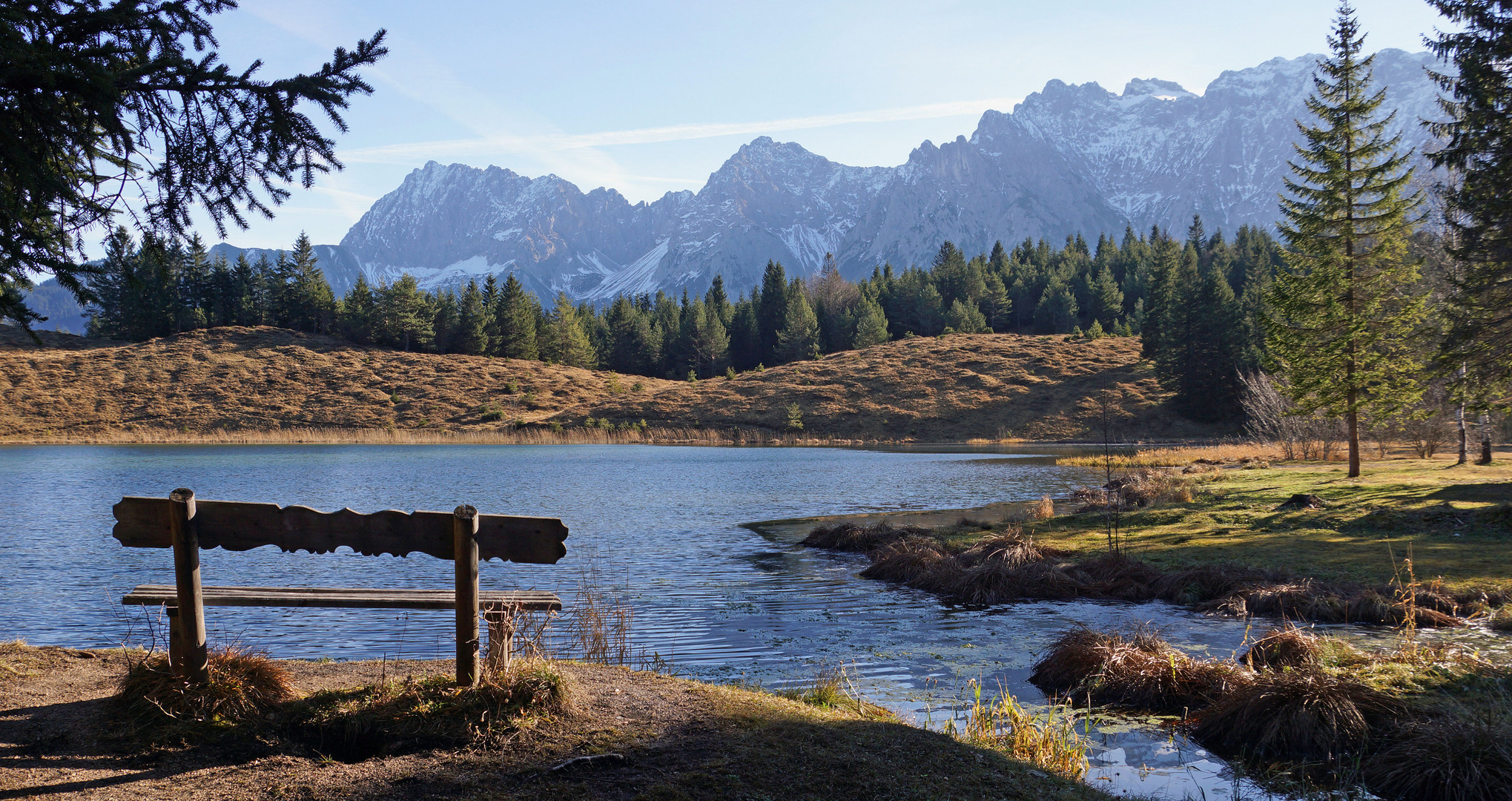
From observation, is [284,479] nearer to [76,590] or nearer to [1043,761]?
[76,590]

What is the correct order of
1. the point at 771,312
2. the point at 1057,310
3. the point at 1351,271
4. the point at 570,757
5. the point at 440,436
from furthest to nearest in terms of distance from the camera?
the point at 771,312 < the point at 1057,310 < the point at 440,436 < the point at 1351,271 < the point at 570,757

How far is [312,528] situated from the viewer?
5.81 metres

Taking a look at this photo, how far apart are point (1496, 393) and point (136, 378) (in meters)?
93.7

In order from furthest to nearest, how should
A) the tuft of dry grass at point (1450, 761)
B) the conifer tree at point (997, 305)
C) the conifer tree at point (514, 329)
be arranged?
the conifer tree at point (997, 305) < the conifer tree at point (514, 329) < the tuft of dry grass at point (1450, 761)

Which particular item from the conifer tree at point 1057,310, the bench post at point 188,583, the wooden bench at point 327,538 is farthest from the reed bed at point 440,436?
the bench post at point 188,583

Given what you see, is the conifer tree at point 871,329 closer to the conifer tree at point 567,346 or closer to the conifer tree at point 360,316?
the conifer tree at point 567,346

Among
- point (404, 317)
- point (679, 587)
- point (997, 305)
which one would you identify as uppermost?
point (997, 305)

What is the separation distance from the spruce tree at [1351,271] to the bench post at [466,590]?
1134 inches

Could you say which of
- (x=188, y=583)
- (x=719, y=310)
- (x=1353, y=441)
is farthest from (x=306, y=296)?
(x=188, y=583)

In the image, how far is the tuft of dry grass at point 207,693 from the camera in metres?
5.61

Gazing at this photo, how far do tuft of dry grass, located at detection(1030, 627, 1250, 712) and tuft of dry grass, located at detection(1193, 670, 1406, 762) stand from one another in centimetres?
32

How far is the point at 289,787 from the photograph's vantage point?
484 centimetres

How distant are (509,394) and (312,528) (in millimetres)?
82792

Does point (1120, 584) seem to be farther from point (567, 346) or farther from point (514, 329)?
point (567, 346)
